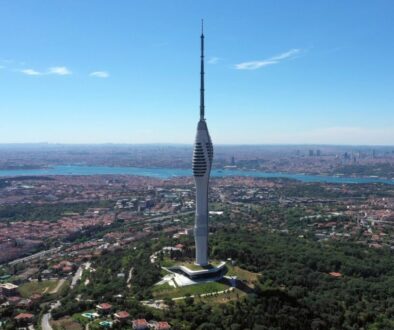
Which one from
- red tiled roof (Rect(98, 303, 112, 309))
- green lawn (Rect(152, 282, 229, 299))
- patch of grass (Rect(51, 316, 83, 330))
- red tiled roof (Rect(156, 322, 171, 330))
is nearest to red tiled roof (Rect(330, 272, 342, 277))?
green lawn (Rect(152, 282, 229, 299))

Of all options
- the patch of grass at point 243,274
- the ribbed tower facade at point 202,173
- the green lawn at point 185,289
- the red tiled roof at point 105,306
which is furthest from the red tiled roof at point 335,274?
the red tiled roof at point 105,306

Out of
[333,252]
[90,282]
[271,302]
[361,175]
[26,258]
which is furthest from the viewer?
[361,175]

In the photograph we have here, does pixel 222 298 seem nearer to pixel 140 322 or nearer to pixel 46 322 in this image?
pixel 140 322

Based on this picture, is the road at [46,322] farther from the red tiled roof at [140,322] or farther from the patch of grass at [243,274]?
the patch of grass at [243,274]

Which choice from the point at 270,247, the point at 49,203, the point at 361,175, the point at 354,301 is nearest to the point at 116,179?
the point at 49,203

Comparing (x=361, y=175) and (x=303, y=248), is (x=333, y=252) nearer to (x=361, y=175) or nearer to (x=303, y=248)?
(x=303, y=248)
